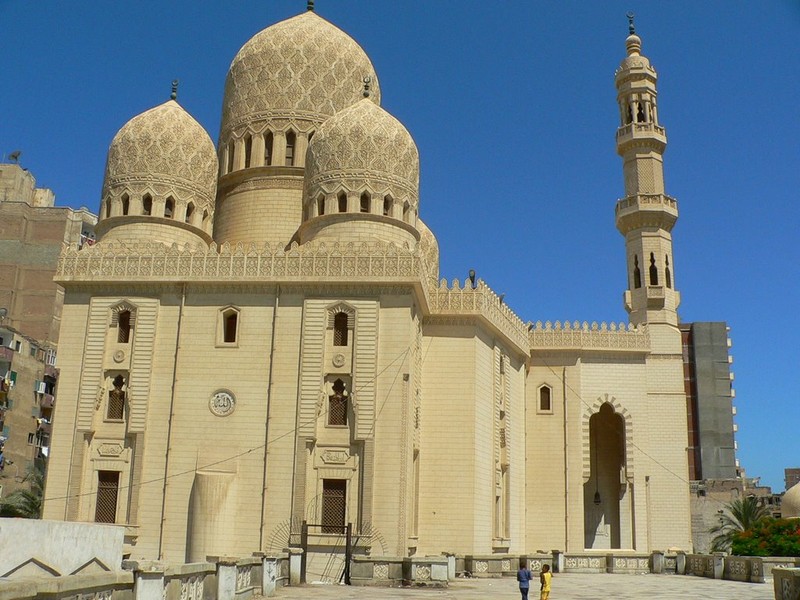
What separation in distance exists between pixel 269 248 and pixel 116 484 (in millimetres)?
7698

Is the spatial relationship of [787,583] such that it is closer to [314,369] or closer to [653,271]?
[314,369]

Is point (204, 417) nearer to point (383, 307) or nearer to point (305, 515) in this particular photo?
point (305, 515)

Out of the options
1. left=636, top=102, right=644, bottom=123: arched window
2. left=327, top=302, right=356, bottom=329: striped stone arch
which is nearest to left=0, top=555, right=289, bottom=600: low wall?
left=327, top=302, right=356, bottom=329: striped stone arch

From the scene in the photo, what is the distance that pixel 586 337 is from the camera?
1240 inches

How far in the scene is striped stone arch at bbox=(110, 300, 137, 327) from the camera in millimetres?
25016

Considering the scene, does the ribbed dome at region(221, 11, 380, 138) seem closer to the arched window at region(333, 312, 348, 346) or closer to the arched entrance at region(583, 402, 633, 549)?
the arched window at region(333, 312, 348, 346)

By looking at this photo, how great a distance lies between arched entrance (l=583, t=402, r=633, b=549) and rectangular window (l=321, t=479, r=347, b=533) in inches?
457

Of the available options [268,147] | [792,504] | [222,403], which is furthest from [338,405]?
[792,504]

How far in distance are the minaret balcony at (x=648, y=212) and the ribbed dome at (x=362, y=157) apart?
1063 cm

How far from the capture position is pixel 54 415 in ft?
80.4

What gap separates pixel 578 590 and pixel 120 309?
575 inches

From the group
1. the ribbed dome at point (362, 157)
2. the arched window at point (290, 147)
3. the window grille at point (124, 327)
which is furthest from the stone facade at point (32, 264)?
the ribbed dome at point (362, 157)

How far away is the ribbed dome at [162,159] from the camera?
1088 inches

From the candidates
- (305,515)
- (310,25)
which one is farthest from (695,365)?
(305,515)
